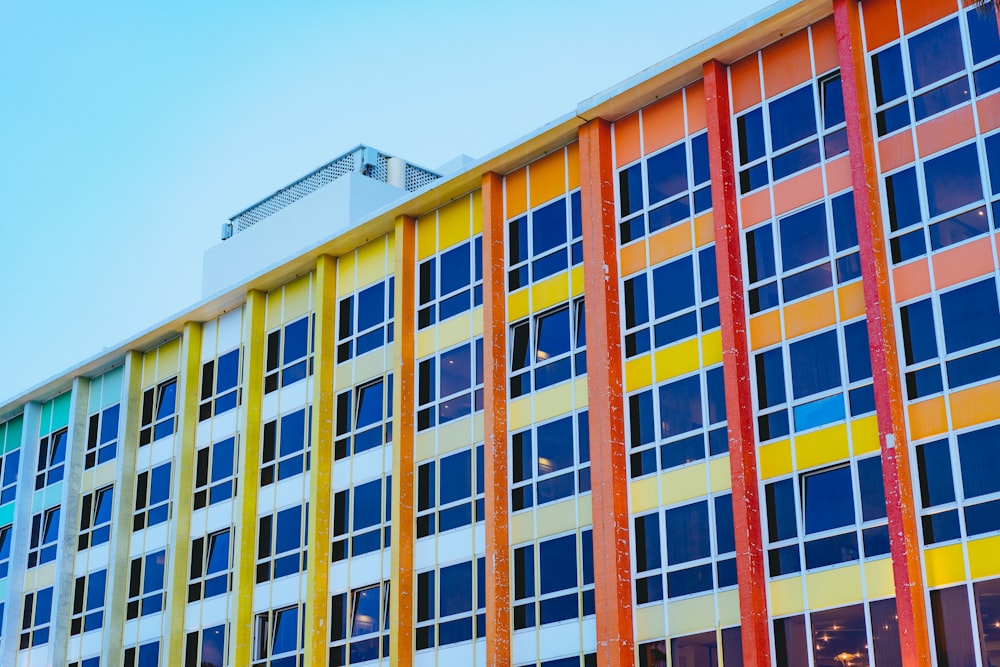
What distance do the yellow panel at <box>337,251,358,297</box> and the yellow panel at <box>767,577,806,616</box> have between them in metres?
15.9

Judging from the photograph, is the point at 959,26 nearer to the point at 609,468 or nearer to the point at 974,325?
the point at 974,325

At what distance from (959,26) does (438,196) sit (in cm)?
1372

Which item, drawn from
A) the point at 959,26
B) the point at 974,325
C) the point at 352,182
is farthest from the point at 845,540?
the point at 352,182

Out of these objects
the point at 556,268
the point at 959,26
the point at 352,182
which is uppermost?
the point at 352,182

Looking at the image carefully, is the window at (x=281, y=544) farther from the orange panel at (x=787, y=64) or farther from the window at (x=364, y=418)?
the orange panel at (x=787, y=64)

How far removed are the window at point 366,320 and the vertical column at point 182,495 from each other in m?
6.15

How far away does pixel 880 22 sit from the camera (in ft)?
89.0

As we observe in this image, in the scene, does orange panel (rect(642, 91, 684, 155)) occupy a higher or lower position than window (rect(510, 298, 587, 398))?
higher

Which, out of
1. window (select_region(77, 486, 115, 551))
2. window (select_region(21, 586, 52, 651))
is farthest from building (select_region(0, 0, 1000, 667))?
window (select_region(21, 586, 52, 651))

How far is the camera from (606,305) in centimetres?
3014

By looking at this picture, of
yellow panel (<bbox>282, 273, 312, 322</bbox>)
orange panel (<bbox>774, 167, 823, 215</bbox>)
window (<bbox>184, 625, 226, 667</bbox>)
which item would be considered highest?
yellow panel (<bbox>282, 273, 312, 322</bbox>)

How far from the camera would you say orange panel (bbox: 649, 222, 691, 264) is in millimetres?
29469

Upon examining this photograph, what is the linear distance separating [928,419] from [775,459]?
3.17 metres

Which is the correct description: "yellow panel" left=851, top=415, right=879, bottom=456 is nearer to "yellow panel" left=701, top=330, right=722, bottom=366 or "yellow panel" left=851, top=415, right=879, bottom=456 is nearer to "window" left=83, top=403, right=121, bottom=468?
"yellow panel" left=701, top=330, right=722, bottom=366
